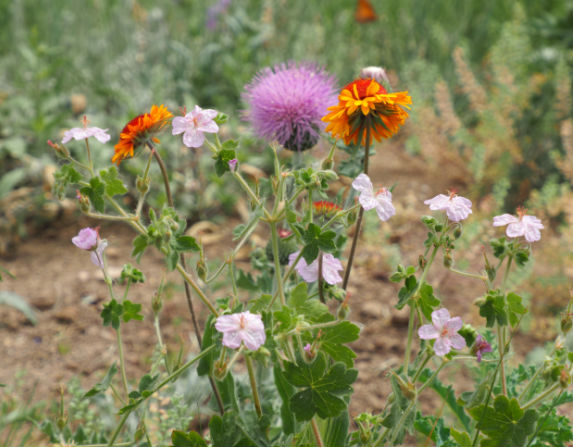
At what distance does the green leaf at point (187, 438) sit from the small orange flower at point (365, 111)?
482 mm

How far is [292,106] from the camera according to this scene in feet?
3.92

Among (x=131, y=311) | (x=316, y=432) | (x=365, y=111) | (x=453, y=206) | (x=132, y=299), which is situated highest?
(x=365, y=111)

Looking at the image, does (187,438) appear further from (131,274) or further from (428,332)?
(428,332)

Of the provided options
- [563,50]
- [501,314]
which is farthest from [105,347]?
→ [563,50]

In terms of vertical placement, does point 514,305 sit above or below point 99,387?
above

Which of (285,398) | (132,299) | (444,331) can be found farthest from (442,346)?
(132,299)

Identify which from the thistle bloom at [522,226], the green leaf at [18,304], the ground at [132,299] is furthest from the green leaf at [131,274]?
the green leaf at [18,304]

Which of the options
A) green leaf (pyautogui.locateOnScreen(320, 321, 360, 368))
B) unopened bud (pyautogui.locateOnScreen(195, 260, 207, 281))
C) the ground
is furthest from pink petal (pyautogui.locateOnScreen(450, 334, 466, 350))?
the ground

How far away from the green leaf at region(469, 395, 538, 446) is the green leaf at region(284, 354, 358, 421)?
0.18 m

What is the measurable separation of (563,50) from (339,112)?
3.06 meters

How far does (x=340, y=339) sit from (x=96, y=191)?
403 millimetres

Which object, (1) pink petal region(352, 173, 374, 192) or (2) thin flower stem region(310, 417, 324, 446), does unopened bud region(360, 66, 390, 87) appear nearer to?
(1) pink petal region(352, 173, 374, 192)

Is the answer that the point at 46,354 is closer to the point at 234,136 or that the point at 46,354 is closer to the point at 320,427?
the point at 320,427

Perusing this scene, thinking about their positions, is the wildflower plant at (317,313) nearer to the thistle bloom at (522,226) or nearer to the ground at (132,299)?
the thistle bloom at (522,226)
